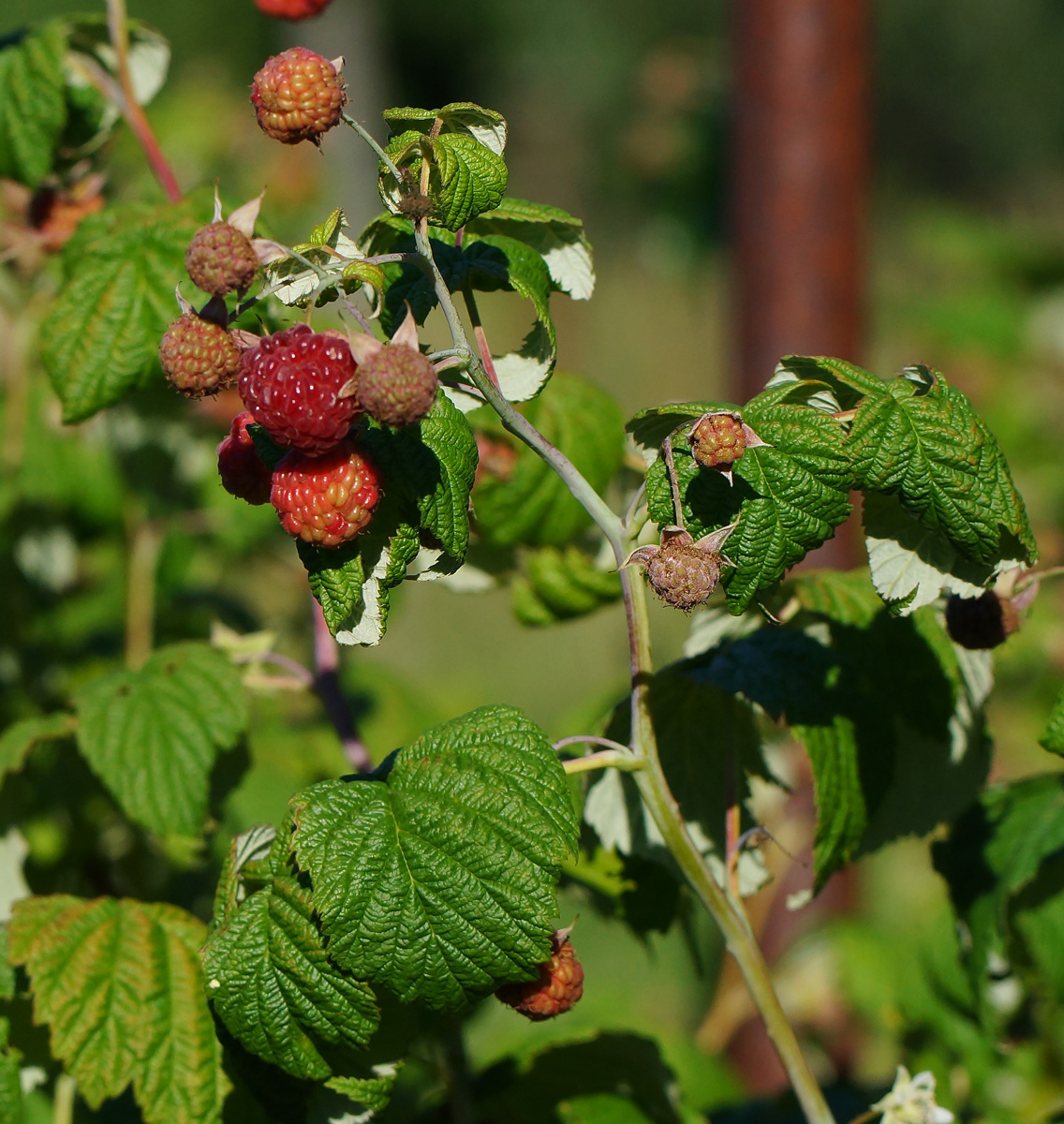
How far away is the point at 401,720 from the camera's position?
2068mm

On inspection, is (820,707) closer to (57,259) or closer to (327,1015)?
(327,1015)

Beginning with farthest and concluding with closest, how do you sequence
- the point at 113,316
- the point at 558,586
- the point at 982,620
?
1. the point at 558,586
2. the point at 113,316
3. the point at 982,620

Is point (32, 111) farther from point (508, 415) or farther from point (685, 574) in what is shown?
point (685, 574)

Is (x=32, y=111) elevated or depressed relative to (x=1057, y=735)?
elevated

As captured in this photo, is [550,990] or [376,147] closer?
[376,147]

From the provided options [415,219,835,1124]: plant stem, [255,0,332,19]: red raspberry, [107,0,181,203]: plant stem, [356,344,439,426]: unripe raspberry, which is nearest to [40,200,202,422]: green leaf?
[107,0,181,203]: plant stem

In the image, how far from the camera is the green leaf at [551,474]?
1418mm

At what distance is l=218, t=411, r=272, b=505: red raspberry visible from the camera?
0.90 metres

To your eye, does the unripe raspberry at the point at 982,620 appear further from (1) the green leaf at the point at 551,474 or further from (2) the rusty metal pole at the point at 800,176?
(2) the rusty metal pole at the point at 800,176

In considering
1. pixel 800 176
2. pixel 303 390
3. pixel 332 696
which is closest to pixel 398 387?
pixel 303 390

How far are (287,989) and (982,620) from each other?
648 millimetres

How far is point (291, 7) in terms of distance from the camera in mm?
1358

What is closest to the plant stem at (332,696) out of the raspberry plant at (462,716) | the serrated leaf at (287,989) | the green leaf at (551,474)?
the raspberry plant at (462,716)

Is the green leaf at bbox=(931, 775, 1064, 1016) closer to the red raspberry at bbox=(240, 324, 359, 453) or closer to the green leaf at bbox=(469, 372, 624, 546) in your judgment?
the green leaf at bbox=(469, 372, 624, 546)
